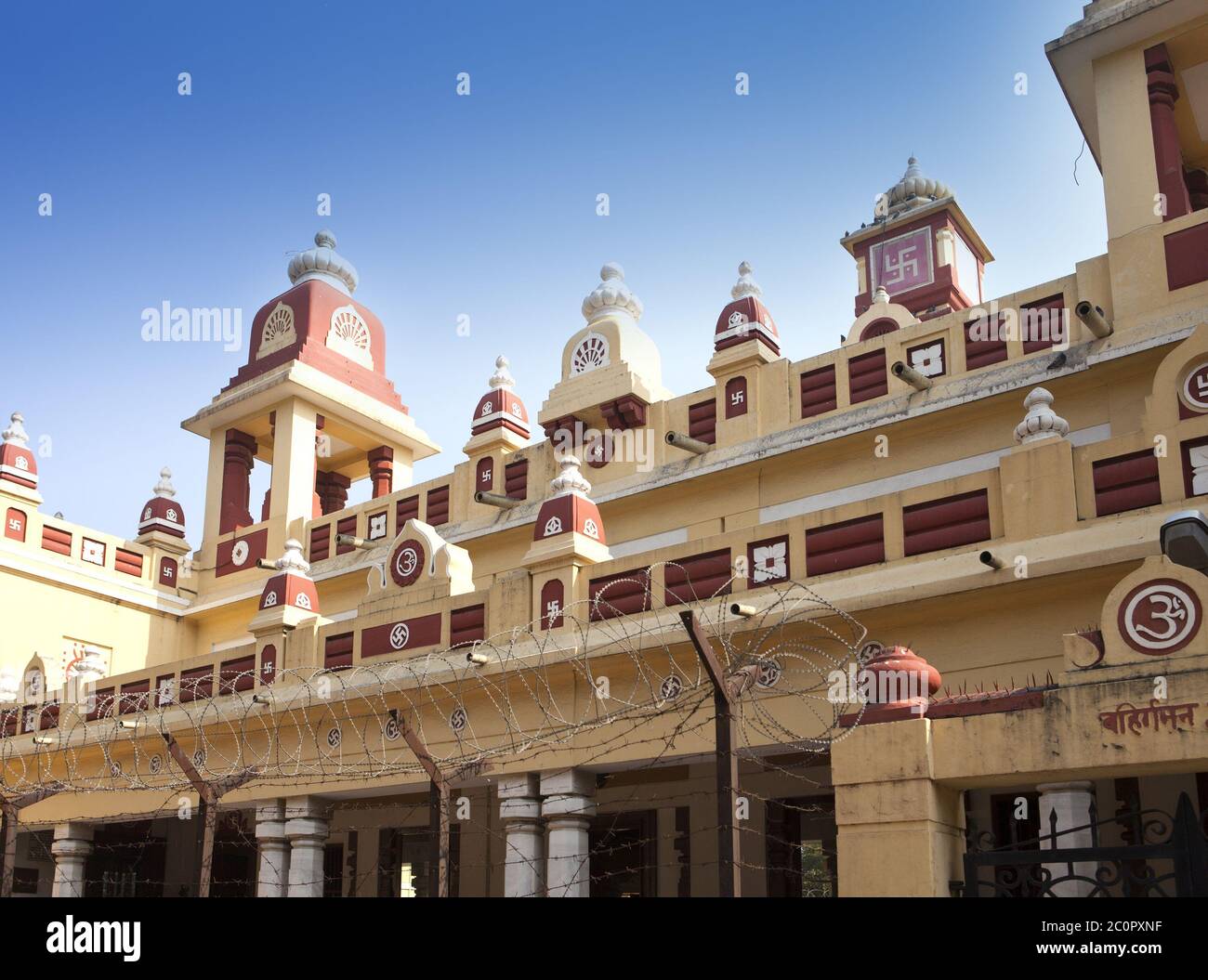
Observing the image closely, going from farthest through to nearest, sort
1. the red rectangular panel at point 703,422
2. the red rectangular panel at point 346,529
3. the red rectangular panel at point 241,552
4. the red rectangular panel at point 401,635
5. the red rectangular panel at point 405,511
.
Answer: the red rectangular panel at point 241,552
the red rectangular panel at point 346,529
the red rectangular panel at point 405,511
the red rectangular panel at point 703,422
the red rectangular panel at point 401,635

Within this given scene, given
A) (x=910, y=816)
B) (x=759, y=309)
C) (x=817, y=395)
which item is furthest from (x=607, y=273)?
(x=910, y=816)

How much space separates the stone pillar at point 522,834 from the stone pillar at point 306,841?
9.58 feet

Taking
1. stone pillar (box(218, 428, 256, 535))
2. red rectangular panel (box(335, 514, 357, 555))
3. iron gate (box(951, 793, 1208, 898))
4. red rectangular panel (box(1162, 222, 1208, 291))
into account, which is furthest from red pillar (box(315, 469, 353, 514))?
iron gate (box(951, 793, 1208, 898))

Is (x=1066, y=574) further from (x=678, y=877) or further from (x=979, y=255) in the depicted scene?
(x=979, y=255)

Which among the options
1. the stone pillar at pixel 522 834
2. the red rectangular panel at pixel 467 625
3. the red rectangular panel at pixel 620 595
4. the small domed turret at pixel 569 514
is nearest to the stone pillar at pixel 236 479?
the red rectangular panel at pixel 467 625

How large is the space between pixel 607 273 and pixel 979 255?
39.6 ft

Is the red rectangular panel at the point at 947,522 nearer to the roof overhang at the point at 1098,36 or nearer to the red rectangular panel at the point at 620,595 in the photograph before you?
the red rectangular panel at the point at 620,595

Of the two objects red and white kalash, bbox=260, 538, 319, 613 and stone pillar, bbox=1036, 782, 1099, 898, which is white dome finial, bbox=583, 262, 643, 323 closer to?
red and white kalash, bbox=260, 538, 319, 613

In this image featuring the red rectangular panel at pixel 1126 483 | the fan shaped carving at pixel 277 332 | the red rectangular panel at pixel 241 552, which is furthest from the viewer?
the fan shaped carving at pixel 277 332

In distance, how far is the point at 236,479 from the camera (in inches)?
1027

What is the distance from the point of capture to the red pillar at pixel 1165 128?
15109 mm

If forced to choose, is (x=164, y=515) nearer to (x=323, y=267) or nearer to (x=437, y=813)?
(x=323, y=267)

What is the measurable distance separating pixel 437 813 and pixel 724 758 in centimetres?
332

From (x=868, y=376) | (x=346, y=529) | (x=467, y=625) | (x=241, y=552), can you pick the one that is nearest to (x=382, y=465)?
(x=241, y=552)
